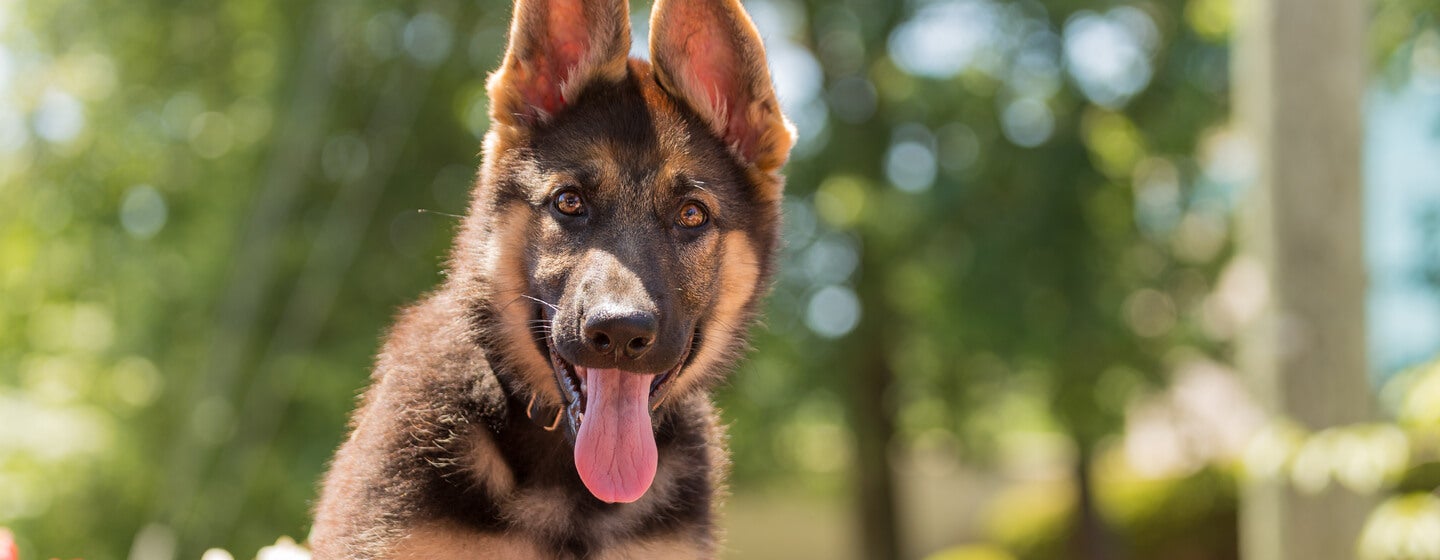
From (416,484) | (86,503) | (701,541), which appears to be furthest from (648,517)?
(86,503)

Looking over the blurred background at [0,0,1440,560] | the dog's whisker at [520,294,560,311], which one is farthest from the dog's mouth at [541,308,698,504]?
the blurred background at [0,0,1440,560]

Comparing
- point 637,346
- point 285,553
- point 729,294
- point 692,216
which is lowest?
point 285,553

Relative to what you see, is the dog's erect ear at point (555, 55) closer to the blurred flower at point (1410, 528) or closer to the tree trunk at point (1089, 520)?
the blurred flower at point (1410, 528)

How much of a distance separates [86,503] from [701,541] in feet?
44.2

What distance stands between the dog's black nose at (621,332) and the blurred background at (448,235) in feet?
30.6

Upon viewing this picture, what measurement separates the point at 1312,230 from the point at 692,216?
12.4 feet

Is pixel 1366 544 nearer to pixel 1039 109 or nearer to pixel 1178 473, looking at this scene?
pixel 1039 109

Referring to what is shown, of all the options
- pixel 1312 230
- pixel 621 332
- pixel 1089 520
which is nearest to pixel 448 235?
pixel 1312 230

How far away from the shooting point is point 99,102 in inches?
592

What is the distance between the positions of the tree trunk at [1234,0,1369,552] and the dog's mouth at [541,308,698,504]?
407cm

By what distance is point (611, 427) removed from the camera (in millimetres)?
2994

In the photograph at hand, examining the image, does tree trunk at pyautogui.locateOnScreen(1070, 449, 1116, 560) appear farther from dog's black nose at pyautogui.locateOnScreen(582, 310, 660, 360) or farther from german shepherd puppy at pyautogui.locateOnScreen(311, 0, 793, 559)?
dog's black nose at pyautogui.locateOnScreen(582, 310, 660, 360)

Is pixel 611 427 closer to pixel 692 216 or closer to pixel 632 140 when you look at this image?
pixel 692 216

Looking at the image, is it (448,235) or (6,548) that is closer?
Answer: (6,548)
